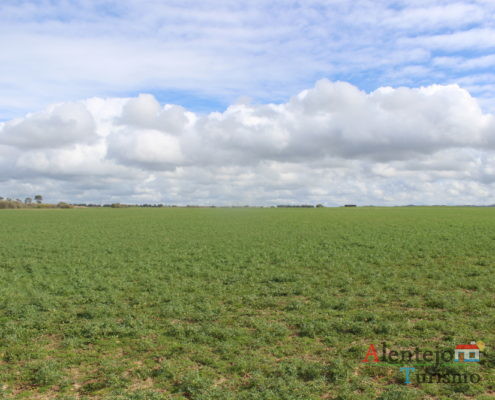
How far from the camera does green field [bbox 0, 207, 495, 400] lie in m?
8.91

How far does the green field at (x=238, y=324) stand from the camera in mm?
8914

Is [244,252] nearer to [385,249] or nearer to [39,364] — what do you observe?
[385,249]

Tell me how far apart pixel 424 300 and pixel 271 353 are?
8.68 m

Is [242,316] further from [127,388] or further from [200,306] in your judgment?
[127,388]

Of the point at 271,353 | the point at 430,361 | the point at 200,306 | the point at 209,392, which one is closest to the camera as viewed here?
the point at 209,392

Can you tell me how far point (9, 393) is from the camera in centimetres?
872

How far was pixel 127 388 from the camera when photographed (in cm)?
888

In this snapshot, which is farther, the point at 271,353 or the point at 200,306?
the point at 200,306

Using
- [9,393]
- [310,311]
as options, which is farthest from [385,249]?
[9,393]

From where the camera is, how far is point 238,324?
43.5 feet

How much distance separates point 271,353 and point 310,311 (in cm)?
438

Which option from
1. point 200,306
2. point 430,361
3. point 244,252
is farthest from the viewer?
point 244,252

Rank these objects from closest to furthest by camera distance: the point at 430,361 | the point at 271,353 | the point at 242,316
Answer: the point at 430,361, the point at 271,353, the point at 242,316

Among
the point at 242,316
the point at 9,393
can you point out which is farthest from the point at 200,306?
the point at 9,393
